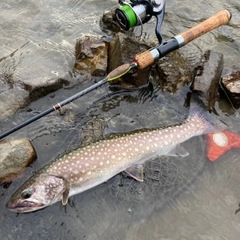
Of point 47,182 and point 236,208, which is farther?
point 236,208

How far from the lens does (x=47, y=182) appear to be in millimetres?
3730

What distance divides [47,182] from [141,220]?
47.6 inches

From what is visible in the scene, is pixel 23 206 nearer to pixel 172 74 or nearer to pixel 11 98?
pixel 11 98

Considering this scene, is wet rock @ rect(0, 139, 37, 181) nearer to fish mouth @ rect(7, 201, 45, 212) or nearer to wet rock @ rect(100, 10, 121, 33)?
fish mouth @ rect(7, 201, 45, 212)

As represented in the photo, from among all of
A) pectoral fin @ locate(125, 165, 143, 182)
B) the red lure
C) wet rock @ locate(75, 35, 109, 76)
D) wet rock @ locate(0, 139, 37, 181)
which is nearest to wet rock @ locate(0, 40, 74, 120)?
wet rock @ locate(75, 35, 109, 76)

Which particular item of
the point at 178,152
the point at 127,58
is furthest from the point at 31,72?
the point at 178,152

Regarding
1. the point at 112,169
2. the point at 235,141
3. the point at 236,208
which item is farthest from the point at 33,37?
the point at 236,208

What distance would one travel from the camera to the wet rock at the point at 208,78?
16.2 ft

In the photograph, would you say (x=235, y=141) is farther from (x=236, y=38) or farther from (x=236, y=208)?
(x=236, y=38)

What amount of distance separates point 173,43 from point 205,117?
3.76 feet

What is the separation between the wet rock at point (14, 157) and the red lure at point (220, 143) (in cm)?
239

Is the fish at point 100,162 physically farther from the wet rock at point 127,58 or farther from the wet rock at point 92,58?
the wet rock at point 92,58

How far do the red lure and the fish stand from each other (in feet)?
0.37

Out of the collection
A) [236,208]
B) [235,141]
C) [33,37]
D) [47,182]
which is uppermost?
[33,37]
